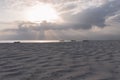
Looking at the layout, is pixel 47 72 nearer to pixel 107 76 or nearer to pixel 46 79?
pixel 46 79

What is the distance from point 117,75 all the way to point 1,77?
345cm

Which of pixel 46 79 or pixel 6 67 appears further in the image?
pixel 6 67

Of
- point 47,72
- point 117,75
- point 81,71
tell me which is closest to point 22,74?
point 47,72

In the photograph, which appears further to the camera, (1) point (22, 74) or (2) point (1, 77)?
(1) point (22, 74)

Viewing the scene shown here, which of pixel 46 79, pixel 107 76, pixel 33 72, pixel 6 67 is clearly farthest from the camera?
pixel 6 67

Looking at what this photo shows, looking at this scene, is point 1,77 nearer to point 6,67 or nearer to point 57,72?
point 6,67

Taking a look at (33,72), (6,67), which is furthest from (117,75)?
(6,67)

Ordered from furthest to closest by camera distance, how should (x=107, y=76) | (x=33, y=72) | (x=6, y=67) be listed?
(x=6, y=67) → (x=33, y=72) → (x=107, y=76)

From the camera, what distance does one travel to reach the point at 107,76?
5.23 m

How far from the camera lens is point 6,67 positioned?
6305 mm

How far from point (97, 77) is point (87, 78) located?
35 cm

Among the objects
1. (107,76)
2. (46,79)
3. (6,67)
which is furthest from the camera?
(6,67)

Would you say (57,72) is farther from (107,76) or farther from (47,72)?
(107,76)

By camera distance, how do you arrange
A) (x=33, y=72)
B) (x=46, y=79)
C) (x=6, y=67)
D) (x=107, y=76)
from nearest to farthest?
1. (x=46, y=79)
2. (x=107, y=76)
3. (x=33, y=72)
4. (x=6, y=67)
